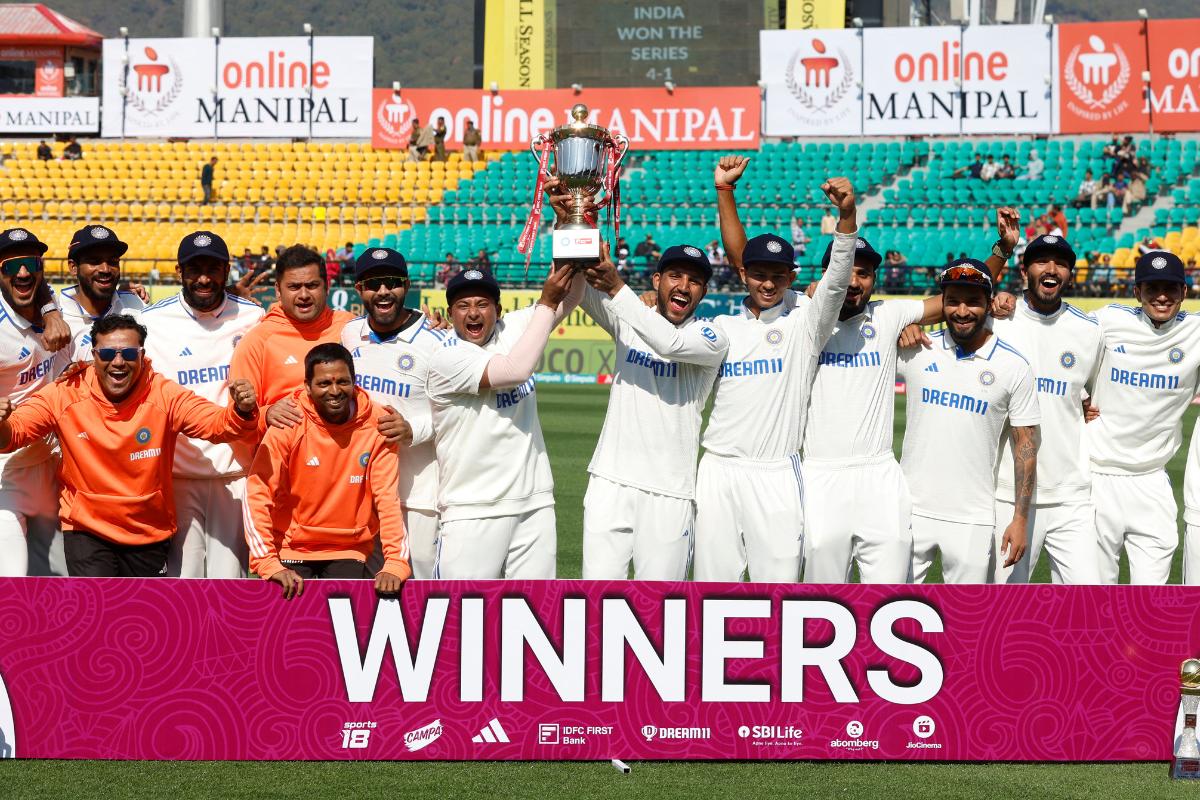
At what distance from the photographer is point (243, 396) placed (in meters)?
6.08

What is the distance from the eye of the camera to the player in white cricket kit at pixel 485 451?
6332mm

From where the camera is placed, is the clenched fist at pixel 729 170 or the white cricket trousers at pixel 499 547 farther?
the clenched fist at pixel 729 170

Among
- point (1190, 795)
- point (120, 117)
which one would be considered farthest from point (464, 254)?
point (1190, 795)

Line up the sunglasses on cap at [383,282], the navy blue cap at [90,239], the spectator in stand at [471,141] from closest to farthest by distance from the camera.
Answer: the sunglasses on cap at [383,282] < the navy blue cap at [90,239] < the spectator in stand at [471,141]

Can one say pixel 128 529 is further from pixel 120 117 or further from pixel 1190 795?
pixel 120 117

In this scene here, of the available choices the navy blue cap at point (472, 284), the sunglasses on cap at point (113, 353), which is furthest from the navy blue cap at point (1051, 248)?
the sunglasses on cap at point (113, 353)

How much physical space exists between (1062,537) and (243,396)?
4.06 meters

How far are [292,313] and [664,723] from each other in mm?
2614

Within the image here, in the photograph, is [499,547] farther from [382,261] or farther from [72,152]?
[72,152]

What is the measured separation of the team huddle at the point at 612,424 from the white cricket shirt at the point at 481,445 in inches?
0.4

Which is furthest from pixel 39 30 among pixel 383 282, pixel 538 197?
pixel 538 197

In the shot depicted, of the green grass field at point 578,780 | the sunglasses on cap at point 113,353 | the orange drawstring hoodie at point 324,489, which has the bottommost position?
the green grass field at point 578,780

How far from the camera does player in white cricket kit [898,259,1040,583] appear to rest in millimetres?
6793

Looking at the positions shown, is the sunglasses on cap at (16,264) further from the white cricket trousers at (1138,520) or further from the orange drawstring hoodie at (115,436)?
the white cricket trousers at (1138,520)
